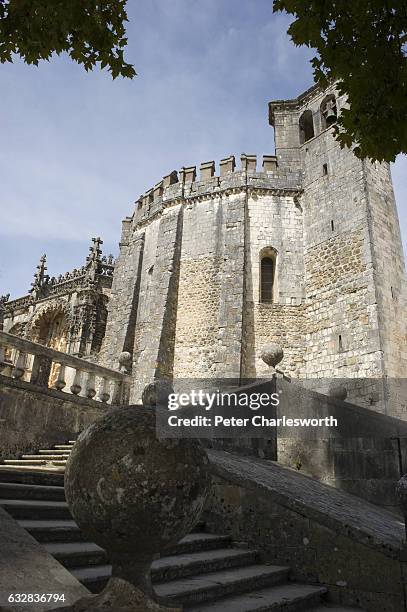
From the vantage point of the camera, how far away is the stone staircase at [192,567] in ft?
9.66

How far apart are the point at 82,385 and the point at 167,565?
20.9 ft

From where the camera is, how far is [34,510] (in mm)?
3609

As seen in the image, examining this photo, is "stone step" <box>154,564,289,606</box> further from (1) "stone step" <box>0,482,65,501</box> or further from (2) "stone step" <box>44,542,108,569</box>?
(1) "stone step" <box>0,482,65,501</box>

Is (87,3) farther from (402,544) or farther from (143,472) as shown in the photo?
(402,544)

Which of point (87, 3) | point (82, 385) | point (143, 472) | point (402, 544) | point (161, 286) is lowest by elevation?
point (402, 544)

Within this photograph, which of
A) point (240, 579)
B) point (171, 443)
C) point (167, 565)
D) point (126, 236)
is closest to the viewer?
point (171, 443)

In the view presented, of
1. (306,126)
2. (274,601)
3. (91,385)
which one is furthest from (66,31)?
(306,126)

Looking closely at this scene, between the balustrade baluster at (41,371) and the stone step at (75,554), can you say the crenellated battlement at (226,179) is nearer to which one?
the balustrade baluster at (41,371)

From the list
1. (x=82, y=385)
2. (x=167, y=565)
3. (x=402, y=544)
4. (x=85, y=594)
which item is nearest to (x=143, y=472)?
(x=85, y=594)

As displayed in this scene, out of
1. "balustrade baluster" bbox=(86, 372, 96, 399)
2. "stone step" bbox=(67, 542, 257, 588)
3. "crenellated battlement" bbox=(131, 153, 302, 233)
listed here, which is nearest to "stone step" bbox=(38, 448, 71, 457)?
"balustrade baluster" bbox=(86, 372, 96, 399)

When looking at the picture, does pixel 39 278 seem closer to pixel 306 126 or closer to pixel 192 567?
pixel 306 126

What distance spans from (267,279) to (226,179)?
4780 millimetres

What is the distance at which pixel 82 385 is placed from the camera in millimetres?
9141

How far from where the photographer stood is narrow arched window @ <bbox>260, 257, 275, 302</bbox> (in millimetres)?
16859
